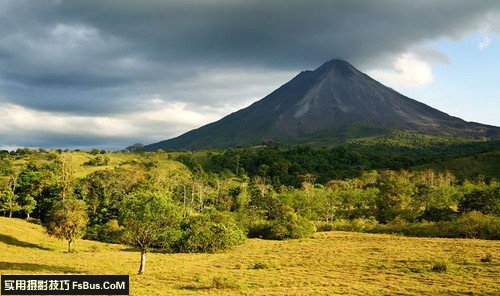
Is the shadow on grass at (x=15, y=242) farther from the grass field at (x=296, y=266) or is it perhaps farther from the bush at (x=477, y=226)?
the bush at (x=477, y=226)

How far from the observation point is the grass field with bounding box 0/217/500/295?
3181 cm

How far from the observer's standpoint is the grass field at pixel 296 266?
31.8 m

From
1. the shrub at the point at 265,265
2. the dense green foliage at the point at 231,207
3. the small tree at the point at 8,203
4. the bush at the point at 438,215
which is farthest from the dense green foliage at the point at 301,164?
the shrub at the point at 265,265

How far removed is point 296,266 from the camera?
4397 centimetres

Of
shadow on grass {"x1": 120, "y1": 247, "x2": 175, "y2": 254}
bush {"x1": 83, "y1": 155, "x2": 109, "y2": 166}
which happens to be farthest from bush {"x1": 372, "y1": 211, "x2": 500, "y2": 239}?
bush {"x1": 83, "y1": 155, "x2": 109, "y2": 166}

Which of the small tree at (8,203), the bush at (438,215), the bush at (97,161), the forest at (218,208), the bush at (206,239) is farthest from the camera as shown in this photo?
the bush at (97,161)

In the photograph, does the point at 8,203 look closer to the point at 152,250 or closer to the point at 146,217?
the point at 152,250

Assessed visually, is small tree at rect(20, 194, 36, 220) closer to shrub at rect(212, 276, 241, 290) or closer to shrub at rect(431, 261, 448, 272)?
shrub at rect(212, 276, 241, 290)

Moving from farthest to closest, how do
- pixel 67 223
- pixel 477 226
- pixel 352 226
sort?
pixel 352 226
pixel 477 226
pixel 67 223

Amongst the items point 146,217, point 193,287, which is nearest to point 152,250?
point 146,217

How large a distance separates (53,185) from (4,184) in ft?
32.1

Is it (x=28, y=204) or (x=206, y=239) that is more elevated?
(x=28, y=204)

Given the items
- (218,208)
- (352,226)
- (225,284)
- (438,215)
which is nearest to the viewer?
(225,284)

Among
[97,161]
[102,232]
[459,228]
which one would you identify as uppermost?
[97,161]
